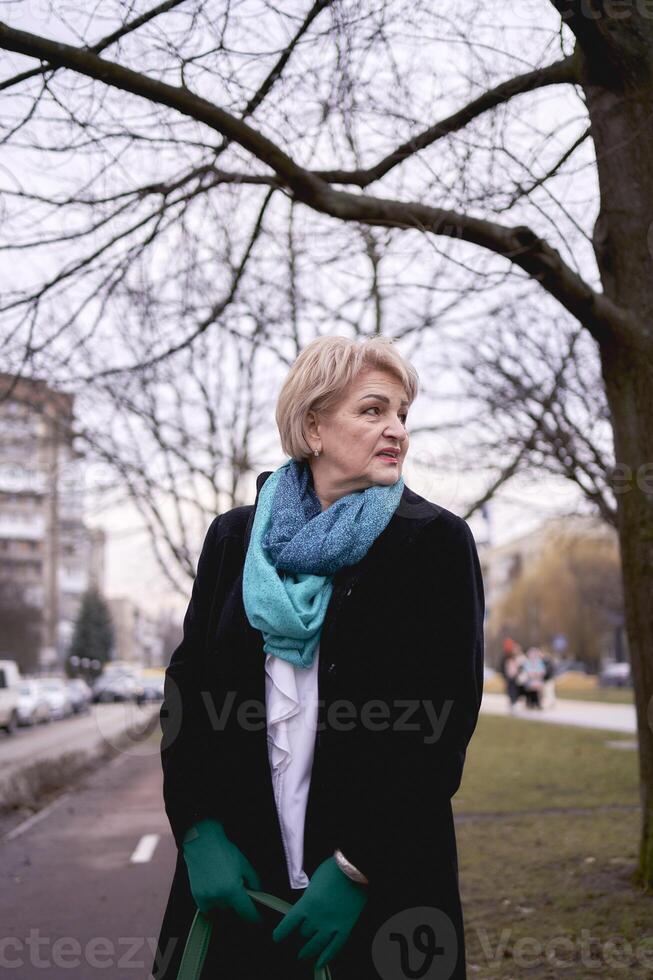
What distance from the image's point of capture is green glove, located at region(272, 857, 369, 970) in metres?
2.02

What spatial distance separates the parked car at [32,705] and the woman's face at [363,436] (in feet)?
95.7

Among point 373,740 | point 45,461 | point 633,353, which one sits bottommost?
point 373,740

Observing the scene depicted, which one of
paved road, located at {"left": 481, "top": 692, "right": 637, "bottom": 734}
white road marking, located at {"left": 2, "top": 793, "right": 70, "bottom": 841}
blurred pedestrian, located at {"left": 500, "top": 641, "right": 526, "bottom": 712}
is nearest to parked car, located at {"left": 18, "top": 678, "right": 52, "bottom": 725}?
blurred pedestrian, located at {"left": 500, "top": 641, "right": 526, "bottom": 712}

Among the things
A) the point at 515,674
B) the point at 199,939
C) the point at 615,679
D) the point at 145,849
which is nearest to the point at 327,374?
the point at 199,939

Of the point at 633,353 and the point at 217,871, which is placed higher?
the point at 633,353

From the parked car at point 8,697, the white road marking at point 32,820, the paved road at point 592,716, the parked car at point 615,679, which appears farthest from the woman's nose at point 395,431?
the parked car at point 615,679

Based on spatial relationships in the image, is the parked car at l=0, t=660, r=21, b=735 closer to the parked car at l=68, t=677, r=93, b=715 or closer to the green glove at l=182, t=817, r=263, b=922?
the parked car at l=68, t=677, r=93, b=715

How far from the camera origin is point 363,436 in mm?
2316

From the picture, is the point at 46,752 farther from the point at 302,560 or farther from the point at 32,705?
the point at 302,560

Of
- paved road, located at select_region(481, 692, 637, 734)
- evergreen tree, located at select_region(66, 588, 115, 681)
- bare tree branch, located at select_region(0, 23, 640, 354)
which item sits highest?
evergreen tree, located at select_region(66, 588, 115, 681)

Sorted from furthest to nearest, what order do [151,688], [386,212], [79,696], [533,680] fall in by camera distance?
[79,696], [151,688], [533,680], [386,212]

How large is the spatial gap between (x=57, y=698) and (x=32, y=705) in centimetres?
724

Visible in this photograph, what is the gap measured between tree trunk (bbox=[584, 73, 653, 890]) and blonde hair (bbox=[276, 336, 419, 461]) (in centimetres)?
311

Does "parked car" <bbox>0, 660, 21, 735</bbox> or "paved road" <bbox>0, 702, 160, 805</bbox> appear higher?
"parked car" <bbox>0, 660, 21, 735</bbox>
